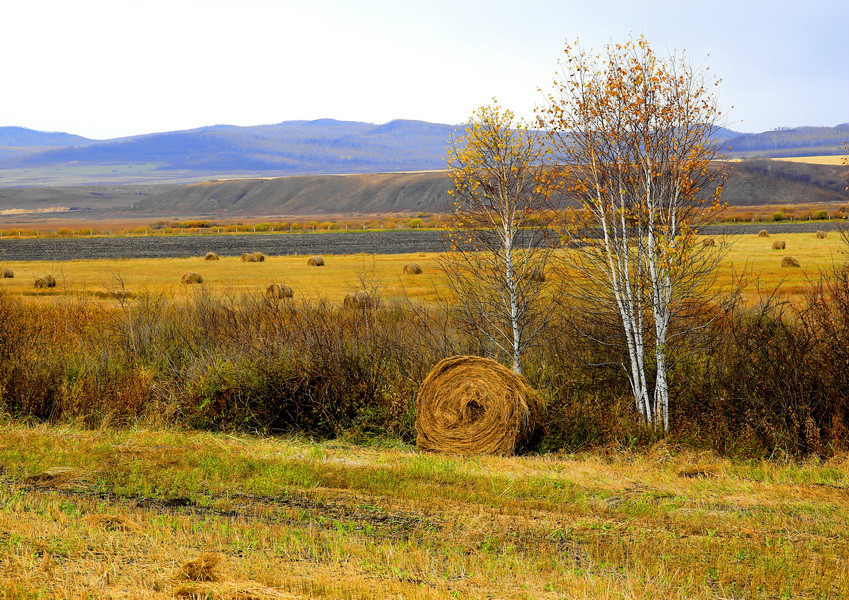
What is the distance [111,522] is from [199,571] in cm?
264

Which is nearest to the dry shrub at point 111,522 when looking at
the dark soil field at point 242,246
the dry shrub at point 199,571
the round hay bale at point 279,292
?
the dry shrub at point 199,571

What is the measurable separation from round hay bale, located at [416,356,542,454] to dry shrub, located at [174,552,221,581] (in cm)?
843

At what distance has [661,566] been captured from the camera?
8641mm

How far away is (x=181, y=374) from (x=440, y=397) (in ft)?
25.1

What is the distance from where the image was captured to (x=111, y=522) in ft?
32.7

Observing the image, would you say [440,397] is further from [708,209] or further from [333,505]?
[708,209]

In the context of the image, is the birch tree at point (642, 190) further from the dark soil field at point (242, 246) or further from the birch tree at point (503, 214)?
the dark soil field at point (242, 246)

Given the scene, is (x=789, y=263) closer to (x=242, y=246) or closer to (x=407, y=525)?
(x=407, y=525)

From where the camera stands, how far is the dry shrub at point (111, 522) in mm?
9781

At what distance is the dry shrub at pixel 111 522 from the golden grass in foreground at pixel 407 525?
34 millimetres

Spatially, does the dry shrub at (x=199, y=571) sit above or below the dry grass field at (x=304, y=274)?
above

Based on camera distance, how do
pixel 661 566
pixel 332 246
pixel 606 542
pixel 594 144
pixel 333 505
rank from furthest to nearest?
pixel 332 246
pixel 594 144
pixel 333 505
pixel 606 542
pixel 661 566

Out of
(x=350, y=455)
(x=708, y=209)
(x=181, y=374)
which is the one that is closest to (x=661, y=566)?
(x=350, y=455)

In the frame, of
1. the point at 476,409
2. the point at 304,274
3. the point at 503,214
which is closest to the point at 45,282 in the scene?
the point at 304,274
